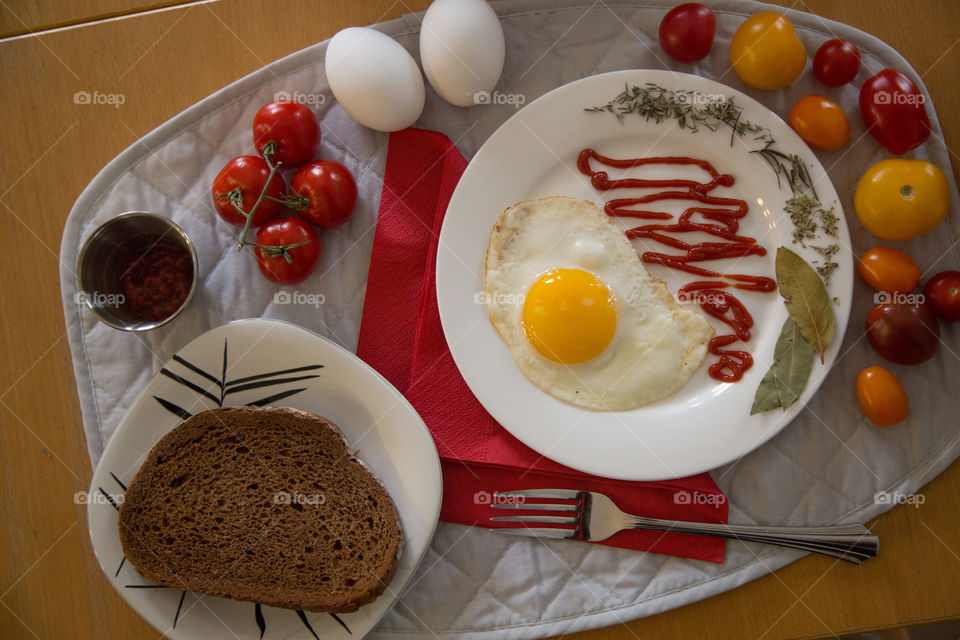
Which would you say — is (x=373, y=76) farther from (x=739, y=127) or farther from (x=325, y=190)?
(x=739, y=127)

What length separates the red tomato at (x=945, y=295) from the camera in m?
1.45

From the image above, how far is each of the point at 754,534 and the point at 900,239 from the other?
0.81 m

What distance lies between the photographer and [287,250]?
147cm

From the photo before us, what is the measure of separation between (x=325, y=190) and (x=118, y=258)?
0.54m

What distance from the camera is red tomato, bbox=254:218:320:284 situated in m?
1.47

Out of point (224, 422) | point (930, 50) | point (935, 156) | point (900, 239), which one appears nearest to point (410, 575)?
point (224, 422)

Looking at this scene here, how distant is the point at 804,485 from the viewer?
1.53m

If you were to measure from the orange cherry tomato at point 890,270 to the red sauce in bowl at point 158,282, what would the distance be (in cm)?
167

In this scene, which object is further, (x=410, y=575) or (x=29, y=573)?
(x=29, y=573)

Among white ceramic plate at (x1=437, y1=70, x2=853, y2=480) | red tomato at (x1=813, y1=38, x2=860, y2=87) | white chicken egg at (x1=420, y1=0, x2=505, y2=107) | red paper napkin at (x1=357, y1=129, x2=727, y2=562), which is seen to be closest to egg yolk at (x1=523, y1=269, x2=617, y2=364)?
white ceramic plate at (x1=437, y1=70, x2=853, y2=480)

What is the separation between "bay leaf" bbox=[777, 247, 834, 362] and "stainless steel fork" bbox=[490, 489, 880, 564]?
44 centimetres

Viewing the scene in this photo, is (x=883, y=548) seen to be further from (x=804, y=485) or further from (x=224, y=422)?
(x=224, y=422)

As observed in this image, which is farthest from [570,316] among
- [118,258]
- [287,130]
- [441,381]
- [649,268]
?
[118,258]

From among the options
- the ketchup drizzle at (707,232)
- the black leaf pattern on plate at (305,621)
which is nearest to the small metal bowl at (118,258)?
the black leaf pattern on plate at (305,621)
